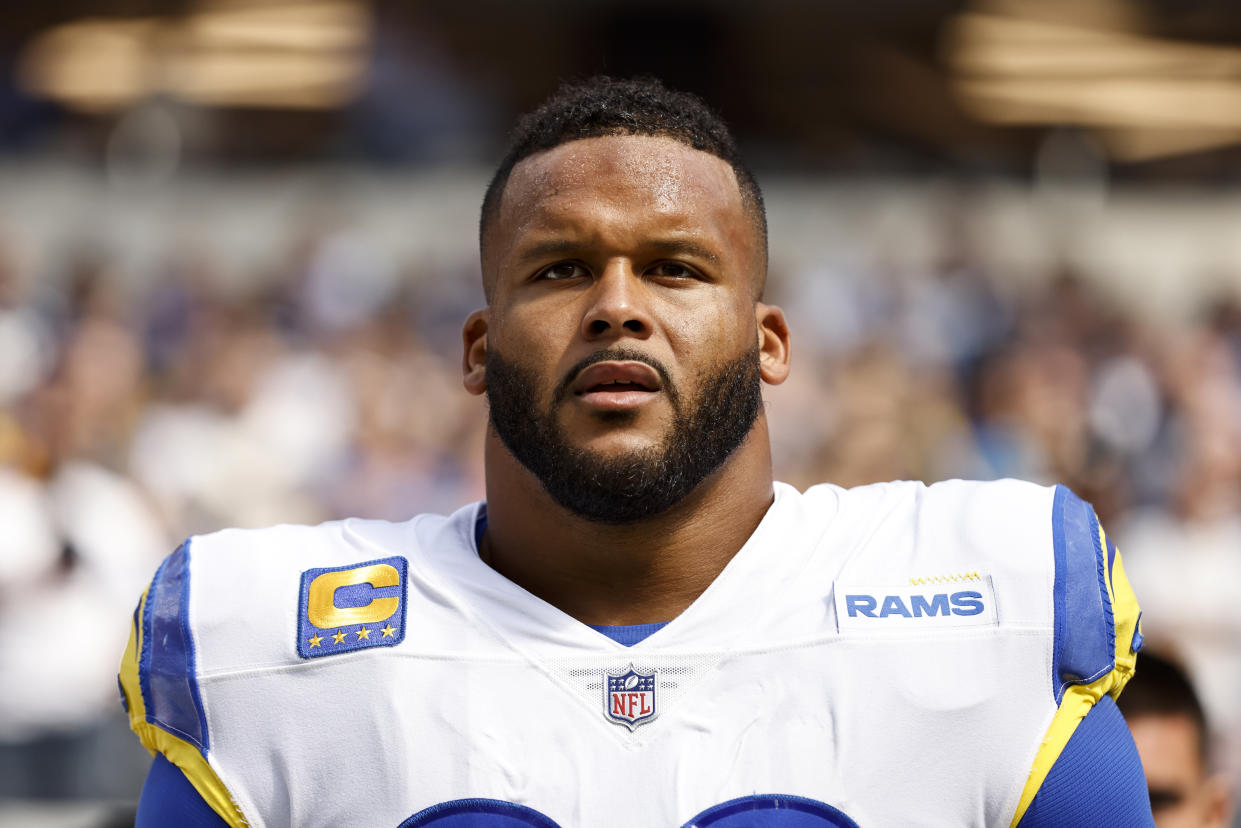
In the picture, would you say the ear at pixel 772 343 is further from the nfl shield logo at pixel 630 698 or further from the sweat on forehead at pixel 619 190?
the nfl shield logo at pixel 630 698

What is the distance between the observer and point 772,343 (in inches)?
88.0

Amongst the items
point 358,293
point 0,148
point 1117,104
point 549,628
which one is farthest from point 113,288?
point 1117,104

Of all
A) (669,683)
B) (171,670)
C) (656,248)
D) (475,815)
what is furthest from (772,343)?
(171,670)

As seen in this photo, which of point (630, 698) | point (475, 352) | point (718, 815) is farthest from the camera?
point (475, 352)

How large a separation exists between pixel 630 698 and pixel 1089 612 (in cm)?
63

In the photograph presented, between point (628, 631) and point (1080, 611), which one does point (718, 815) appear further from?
point (1080, 611)

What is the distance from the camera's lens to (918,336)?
788 centimetres

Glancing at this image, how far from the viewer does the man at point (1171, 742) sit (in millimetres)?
2611

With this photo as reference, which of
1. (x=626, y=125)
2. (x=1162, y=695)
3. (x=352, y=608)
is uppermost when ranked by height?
(x=626, y=125)

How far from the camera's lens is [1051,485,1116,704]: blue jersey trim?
1854 millimetres

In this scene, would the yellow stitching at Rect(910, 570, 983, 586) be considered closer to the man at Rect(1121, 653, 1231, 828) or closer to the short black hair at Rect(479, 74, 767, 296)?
the short black hair at Rect(479, 74, 767, 296)

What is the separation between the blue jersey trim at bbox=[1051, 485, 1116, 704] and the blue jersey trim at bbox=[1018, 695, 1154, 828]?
7 centimetres

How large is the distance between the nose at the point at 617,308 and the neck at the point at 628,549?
253mm

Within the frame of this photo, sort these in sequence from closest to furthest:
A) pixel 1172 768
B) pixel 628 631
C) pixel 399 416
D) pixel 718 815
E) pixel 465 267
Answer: pixel 718 815, pixel 628 631, pixel 1172 768, pixel 399 416, pixel 465 267
